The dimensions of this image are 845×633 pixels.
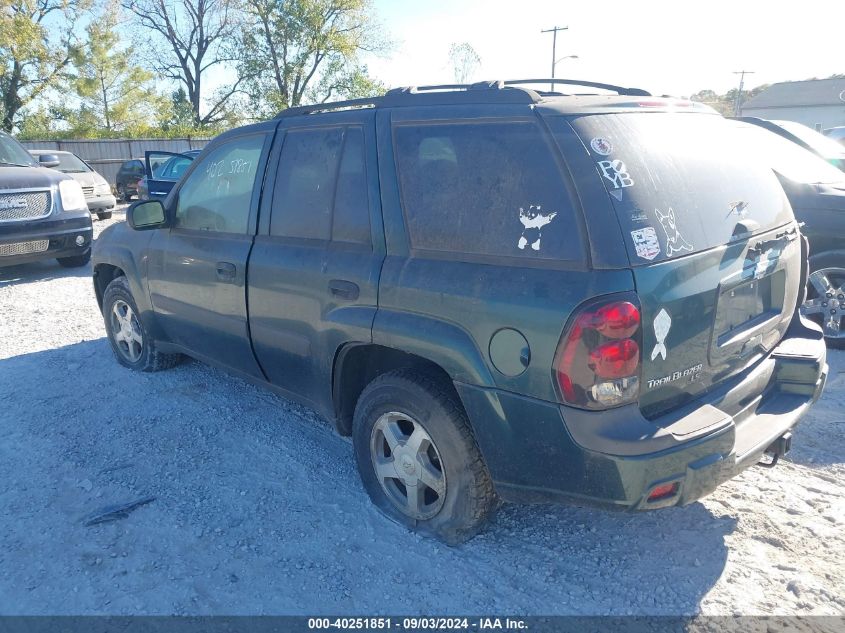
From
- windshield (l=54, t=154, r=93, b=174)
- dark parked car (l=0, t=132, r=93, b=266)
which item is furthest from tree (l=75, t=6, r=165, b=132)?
dark parked car (l=0, t=132, r=93, b=266)

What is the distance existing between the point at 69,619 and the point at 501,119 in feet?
8.84

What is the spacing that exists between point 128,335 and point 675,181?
440cm

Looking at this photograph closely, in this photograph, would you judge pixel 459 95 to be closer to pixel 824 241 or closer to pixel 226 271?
pixel 226 271

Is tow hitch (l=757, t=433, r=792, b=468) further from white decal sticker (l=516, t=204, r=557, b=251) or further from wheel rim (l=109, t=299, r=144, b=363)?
wheel rim (l=109, t=299, r=144, b=363)

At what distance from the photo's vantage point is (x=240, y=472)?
3.67 m

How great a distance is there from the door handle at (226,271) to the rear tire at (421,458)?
4.00ft

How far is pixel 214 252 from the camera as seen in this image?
394cm

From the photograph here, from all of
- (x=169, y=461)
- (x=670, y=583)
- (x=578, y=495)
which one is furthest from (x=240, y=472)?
(x=670, y=583)

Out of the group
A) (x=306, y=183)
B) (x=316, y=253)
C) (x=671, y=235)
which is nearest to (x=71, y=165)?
(x=306, y=183)

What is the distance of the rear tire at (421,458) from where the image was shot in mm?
2773

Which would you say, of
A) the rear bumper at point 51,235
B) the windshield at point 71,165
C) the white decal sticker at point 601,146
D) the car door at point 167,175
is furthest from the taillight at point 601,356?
the windshield at point 71,165

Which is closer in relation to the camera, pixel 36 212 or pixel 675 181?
pixel 675 181

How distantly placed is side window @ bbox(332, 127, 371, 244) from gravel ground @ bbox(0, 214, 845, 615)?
140 centimetres

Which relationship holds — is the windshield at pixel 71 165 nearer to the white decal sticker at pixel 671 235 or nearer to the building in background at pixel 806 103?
the white decal sticker at pixel 671 235
